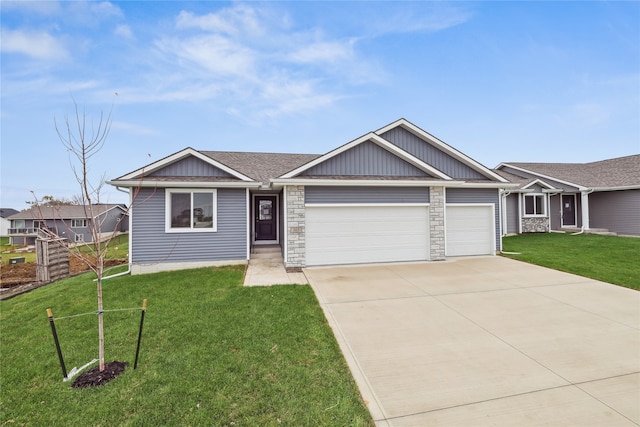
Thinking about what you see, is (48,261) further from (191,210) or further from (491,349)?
(491,349)

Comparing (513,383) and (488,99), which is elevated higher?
(488,99)

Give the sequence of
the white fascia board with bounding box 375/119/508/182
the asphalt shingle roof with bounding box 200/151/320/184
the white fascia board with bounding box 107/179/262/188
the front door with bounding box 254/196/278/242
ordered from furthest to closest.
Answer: the front door with bounding box 254/196/278/242 < the asphalt shingle roof with bounding box 200/151/320/184 < the white fascia board with bounding box 375/119/508/182 < the white fascia board with bounding box 107/179/262/188

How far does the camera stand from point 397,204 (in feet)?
33.0

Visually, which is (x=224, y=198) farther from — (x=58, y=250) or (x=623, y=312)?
(x=623, y=312)

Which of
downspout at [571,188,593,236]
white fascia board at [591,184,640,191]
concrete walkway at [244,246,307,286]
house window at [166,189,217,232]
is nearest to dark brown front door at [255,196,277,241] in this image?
concrete walkway at [244,246,307,286]

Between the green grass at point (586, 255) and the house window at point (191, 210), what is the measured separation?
443 inches

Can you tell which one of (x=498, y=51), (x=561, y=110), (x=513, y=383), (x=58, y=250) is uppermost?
(x=498, y=51)

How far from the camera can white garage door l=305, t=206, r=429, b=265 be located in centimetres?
963

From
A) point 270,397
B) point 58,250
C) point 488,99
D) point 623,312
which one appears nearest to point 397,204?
point 623,312

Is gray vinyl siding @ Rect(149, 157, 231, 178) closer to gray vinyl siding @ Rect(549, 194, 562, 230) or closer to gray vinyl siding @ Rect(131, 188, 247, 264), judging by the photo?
gray vinyl siding @ Rect(131, 188, 247, 264)

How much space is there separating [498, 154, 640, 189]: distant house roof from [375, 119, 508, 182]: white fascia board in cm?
1033

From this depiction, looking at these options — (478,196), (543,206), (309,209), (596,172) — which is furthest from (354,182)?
(596,172)

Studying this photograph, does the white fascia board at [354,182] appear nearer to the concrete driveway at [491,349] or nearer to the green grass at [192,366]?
the concrete driveway at [491,349]

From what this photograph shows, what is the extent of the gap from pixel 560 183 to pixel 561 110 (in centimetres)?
475
